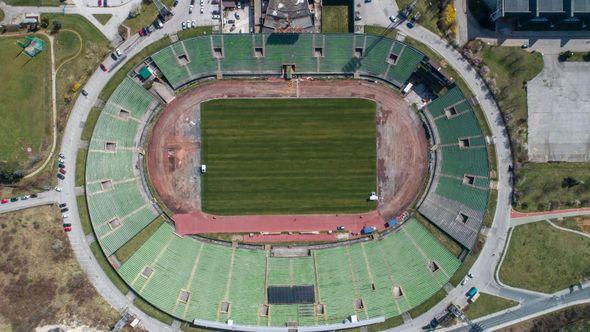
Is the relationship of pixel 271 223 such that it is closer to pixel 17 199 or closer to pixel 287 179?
pixel 287 179

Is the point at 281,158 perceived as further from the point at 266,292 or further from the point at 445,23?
the point at 445,23

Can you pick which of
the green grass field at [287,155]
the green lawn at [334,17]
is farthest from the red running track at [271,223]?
the green lawn at [334,17]

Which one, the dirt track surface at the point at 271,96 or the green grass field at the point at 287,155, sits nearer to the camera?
the green grass field at the point at 287,155

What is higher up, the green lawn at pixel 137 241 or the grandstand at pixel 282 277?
the green lawn at pixel 137 241

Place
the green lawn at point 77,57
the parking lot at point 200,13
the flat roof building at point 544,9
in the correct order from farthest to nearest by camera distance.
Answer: the parking lot at point 200,13 < the green lawn at point 77,57 < the flat roof building at point 544,9

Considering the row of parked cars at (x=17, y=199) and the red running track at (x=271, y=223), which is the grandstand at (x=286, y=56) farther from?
the row of parked cars at (x=17, y=199)

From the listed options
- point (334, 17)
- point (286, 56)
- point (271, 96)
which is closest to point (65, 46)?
point (271, 96)

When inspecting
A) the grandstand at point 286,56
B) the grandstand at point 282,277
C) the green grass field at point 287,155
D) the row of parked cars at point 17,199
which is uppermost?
the grandstand at point 286,56

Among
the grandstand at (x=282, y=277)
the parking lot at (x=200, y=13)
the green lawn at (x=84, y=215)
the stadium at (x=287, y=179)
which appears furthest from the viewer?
the parking lot at (x=200, y=13)
